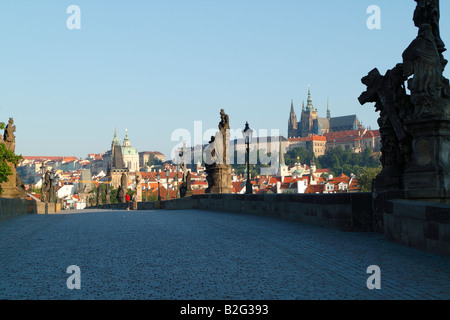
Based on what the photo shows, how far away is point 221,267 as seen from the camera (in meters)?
7.49

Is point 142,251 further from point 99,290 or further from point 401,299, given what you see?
point 401,299

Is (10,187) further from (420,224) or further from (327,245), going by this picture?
(420,224)

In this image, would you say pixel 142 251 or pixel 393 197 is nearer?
pixel 142 251

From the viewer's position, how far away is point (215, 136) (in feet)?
103

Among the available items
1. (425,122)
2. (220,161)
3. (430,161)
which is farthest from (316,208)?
(220,161)

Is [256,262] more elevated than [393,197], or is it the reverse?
[393,197]

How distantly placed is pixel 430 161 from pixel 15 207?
17390mm

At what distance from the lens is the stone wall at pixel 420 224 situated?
773cm

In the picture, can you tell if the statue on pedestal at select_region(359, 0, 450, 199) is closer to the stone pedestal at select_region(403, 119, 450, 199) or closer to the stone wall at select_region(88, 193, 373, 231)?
the stone pedestal at select_region(403, 119, 450, 199)

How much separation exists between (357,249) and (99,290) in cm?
466

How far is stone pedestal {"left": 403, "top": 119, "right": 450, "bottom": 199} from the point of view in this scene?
9.50m

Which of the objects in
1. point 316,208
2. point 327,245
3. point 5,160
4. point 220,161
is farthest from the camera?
point 220,161
